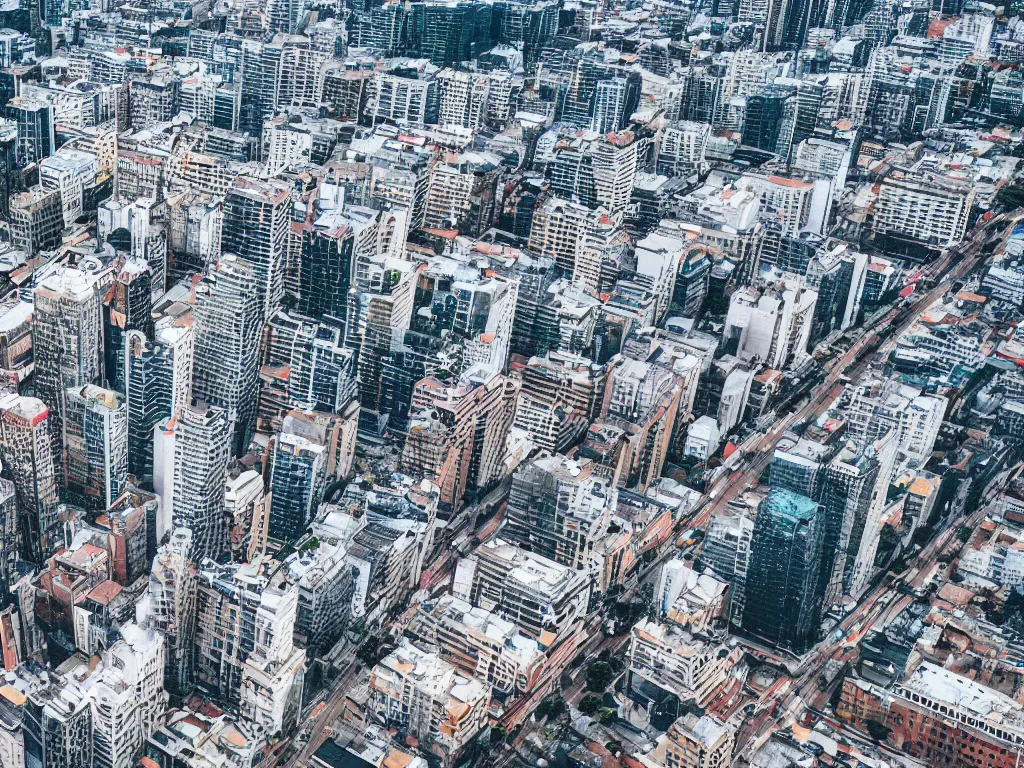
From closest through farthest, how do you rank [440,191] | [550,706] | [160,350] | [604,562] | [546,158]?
[550,706]
[604,562]
[160,350]
[440,191]
[546,158]

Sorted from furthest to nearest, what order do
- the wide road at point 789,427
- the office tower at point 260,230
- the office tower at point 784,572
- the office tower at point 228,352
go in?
the office tower at point 260,230, the office tower at point 228,352, the office tower at point 784,572, the wide road at point 789,427

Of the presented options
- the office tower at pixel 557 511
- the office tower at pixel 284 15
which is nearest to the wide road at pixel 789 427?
the office tower at pixel 557 511

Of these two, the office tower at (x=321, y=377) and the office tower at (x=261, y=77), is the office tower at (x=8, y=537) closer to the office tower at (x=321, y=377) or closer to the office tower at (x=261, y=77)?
the office tower at (x=321, y=377)

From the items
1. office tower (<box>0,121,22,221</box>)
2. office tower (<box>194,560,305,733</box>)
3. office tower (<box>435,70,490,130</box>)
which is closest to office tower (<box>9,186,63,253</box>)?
office tower (<box>0,121,22,221</box>)

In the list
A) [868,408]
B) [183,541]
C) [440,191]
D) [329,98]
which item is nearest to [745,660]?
[868,408]

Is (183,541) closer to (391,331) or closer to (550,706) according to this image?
(550,706)

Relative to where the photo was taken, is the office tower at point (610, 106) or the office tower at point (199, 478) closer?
the office tower at point (199, 478)
